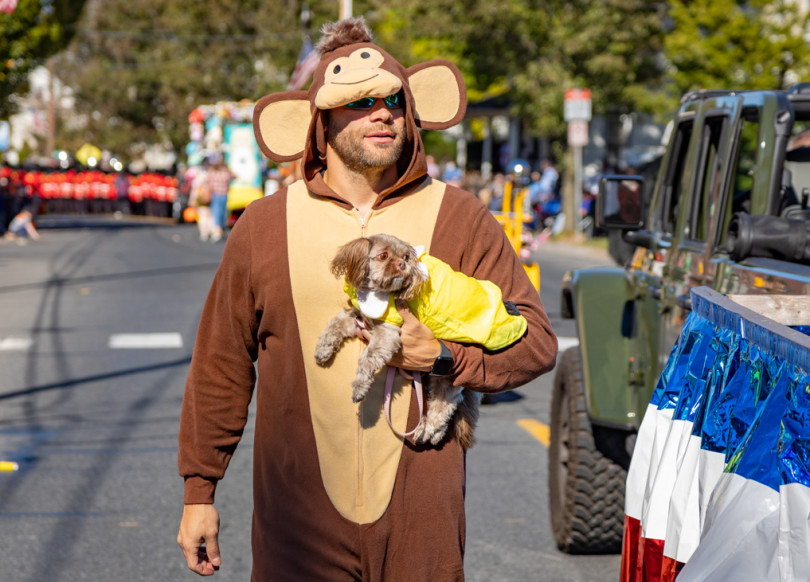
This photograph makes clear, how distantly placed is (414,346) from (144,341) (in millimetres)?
8331

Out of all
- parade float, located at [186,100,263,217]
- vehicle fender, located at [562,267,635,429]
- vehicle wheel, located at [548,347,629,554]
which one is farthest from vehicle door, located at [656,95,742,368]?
parade float, located at [186,100,263,217]

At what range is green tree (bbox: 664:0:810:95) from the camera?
20922 mm

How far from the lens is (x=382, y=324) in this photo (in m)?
2.47

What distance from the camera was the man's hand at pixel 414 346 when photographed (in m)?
2.50

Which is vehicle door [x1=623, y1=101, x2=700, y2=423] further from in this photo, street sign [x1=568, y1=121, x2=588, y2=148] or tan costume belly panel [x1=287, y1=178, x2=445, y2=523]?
street sign [x1=568, y1=121, x2=588, y2=148]

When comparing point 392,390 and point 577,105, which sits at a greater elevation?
point 392,390

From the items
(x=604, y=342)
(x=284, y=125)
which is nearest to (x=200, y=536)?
(x=284, y=125)

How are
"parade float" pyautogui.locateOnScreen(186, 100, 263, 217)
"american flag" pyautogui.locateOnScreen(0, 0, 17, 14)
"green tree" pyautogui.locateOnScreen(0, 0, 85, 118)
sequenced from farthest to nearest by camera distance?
"green tree" pyautogui.locateOnScreen(0, 0, 85, 118) < "parade float" pyautogui.locateOnScreen(186, 100, 263, 217) < "american flag" pyautogui.locateOnScreen(0, 0, 17, 14)

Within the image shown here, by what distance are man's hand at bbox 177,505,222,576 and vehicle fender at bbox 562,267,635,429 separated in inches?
86.0

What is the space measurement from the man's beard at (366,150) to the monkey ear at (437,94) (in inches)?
8.2

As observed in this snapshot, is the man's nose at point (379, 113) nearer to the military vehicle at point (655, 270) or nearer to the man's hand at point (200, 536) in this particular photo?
the man's hand at point (200, 536)

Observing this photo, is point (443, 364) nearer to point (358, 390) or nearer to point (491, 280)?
point (358, 390)

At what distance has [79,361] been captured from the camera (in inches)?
372

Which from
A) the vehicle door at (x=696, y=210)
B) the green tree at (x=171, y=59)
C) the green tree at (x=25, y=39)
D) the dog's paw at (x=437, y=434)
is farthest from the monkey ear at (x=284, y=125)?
the green tree at (x=171, y=59)
